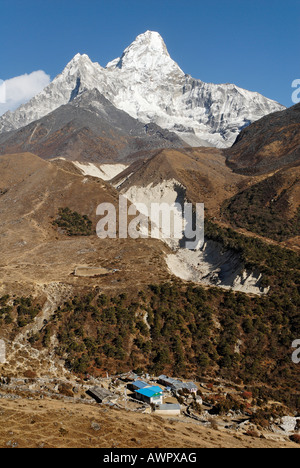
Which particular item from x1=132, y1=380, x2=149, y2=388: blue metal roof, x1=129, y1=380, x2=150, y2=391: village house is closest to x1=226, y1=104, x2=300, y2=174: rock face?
x1=132, y1=380, x2=149, y2=388: blue metal roof

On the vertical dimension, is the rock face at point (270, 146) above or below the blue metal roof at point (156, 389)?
above

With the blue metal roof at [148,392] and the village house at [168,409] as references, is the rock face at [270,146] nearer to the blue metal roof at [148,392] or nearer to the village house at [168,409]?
the blue metal roof at [148,392]

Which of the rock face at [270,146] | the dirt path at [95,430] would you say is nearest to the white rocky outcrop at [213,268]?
the dirt path at [95,430]

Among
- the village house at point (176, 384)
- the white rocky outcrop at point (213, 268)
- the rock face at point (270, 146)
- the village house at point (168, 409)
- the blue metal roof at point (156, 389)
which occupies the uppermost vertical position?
the rock face at point (270, 146)

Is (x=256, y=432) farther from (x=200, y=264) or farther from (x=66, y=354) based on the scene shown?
(x=200, y=264)

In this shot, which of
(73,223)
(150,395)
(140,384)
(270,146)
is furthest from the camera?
(270,146)

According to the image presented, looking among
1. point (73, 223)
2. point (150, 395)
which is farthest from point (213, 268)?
point (150, 395)

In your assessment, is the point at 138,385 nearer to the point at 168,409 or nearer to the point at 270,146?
the point at 168,409

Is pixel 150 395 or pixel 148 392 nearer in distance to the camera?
pixel 150 395

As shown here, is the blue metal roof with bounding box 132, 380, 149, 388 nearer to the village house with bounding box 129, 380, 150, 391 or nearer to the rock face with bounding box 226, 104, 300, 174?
the village house with bounding box 129, 380, 150, 391
